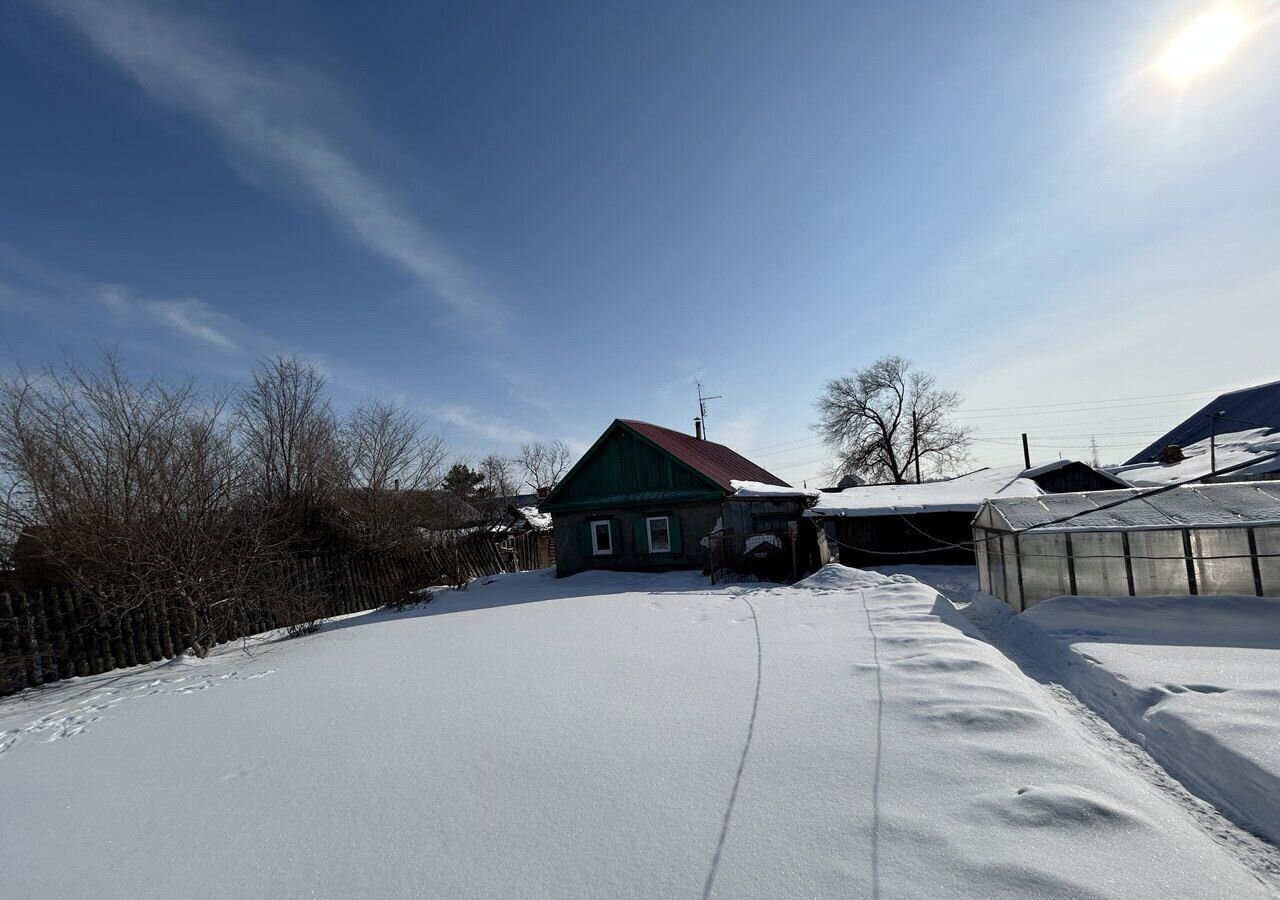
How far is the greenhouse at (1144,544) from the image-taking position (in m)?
7.52

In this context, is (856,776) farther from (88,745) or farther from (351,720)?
(88,745)

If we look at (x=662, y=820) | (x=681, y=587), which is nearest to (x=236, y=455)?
(x=681, y=587)

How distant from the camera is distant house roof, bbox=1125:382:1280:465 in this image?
30.5 meters

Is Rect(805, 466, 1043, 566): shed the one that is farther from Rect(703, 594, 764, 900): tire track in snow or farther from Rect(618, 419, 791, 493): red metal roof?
Rect(703, 594, 764, 900): tire track in snow

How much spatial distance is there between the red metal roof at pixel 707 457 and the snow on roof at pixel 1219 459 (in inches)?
577

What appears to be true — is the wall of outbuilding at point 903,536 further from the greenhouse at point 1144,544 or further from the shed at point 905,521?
the greenhouse at point 1144,544

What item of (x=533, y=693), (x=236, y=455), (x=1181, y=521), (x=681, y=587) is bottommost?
(x=681, y=587)

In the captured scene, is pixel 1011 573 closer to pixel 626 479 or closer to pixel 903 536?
pixel 903 536

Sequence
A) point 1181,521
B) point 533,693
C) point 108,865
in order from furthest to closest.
Answer: point 1181,521 < point 533,693 < point 108,865

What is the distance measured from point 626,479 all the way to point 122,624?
12.1 meters

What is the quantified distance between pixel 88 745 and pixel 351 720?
2519mm

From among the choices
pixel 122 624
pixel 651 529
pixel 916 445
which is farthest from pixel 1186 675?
pixel 916 445

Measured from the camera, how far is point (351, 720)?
5105 mm

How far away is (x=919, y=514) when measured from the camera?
18.0 meters
